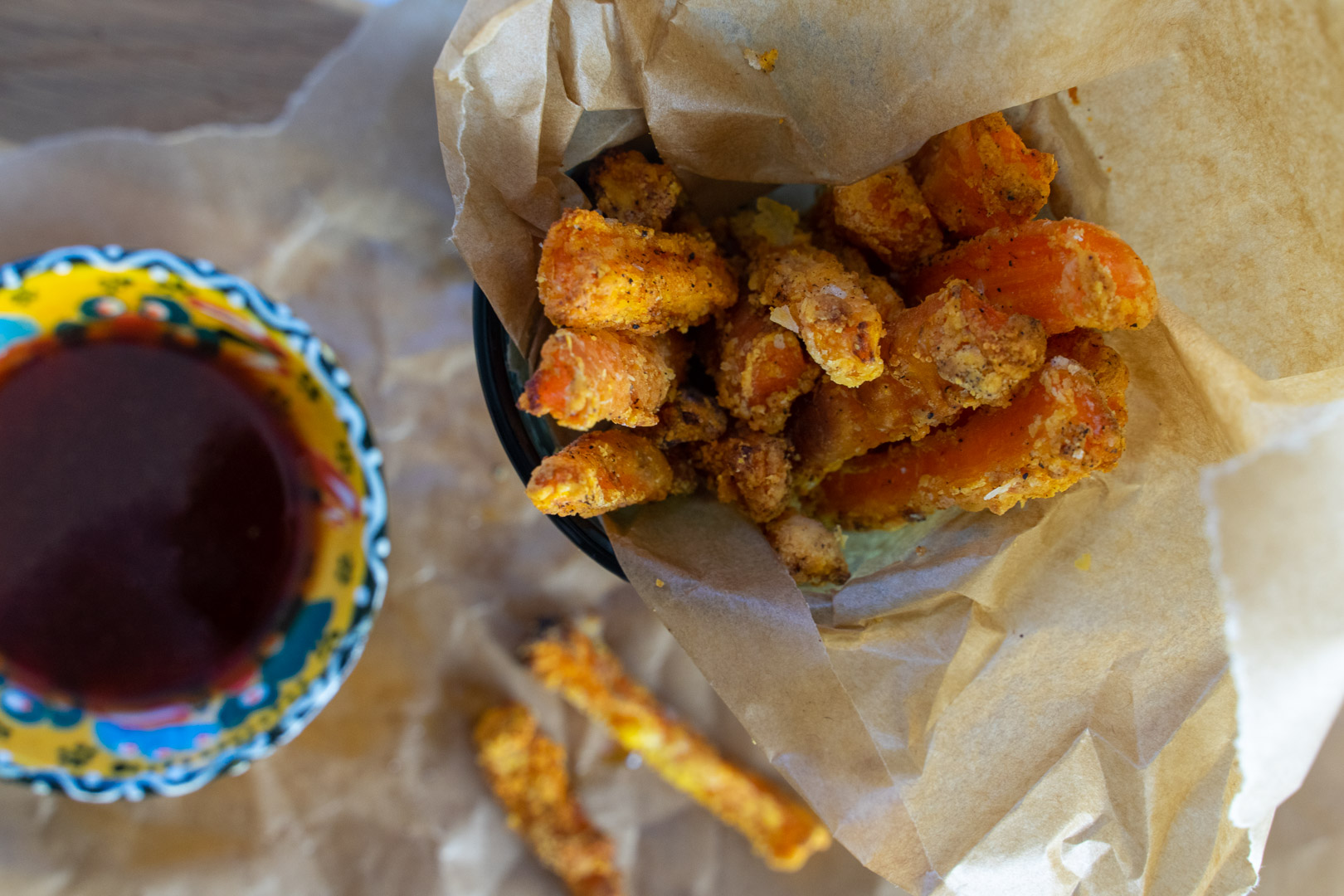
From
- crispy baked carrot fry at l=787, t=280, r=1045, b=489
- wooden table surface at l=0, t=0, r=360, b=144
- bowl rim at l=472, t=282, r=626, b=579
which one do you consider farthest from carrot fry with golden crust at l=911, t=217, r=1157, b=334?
wooden table surface at l=0, t=0, r=360, b=144

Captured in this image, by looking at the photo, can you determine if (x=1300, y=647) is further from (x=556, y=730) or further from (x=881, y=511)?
(x=556, y=730)

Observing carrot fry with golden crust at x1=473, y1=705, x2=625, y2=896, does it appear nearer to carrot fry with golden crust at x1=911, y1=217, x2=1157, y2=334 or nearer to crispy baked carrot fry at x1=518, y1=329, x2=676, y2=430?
crispy baked carrot fry at x1=518, y1=329, x2=676, y2=430

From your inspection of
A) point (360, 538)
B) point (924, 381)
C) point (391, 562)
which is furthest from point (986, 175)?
point (391, 562)

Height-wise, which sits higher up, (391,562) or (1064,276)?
(1064,276)

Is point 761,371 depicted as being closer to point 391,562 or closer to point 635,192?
point 635,192

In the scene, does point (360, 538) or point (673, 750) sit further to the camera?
point (673, 750)

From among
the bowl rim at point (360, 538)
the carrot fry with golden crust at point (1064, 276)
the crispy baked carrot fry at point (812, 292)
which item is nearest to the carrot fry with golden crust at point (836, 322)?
the crispy baked carrot fry at point (812, 292)
